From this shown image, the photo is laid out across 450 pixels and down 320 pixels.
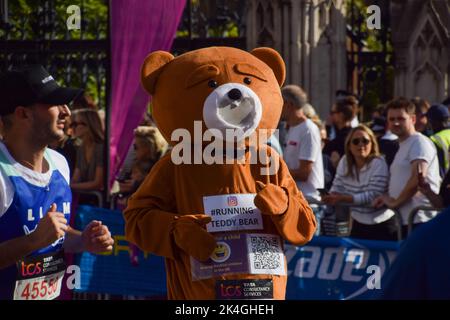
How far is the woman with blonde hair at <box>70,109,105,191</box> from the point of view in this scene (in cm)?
1091

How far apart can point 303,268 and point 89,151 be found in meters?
2.34

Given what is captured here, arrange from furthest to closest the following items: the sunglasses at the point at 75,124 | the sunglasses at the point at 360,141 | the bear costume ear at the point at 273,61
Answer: the sunglasses at the point at 75,124, the sunglasses at the point at 360,141, the bear costume ear at the point at 273,61

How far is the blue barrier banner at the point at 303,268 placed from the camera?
945cm

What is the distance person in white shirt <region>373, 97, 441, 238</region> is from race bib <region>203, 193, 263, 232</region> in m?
3.55

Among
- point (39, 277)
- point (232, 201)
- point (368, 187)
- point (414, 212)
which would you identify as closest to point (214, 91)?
point (232, 201)

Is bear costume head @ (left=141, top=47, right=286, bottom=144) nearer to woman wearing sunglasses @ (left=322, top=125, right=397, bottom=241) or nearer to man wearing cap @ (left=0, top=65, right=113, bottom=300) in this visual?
man wearing cap @ (left=0, top=65, right=113, bottom=300)

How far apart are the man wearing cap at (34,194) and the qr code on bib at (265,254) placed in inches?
28.0

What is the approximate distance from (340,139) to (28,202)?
6.23 meters

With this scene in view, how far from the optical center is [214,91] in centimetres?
623

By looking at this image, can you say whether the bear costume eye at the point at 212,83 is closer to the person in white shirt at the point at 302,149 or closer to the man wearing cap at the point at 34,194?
the man wearing cap at the point at 34,194

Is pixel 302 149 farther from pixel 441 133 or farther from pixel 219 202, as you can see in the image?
pixel 219 202

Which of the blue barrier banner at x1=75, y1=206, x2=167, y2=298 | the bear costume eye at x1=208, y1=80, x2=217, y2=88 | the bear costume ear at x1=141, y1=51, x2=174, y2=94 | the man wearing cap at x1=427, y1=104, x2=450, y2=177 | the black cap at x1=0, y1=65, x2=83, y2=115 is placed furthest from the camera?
the man wearing cap at x1=427, y1=104, x2=450, y2=177

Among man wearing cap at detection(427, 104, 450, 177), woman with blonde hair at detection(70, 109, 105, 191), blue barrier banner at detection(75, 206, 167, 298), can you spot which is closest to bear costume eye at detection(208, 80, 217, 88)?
blue barrier banner at detection(75, 206, 167, 298)

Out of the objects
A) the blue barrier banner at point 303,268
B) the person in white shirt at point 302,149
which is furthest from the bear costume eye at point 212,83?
the person in white shirt at point 302,149
